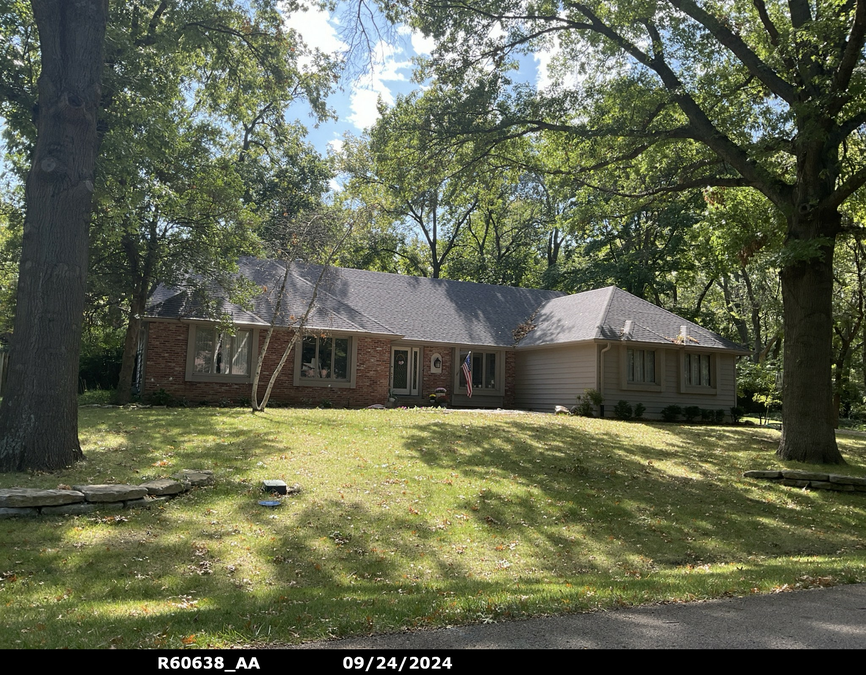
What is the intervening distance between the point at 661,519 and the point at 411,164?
35.2ft

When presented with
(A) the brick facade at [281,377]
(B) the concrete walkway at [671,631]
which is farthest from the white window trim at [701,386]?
(B) the concrete walkway at [671,631]

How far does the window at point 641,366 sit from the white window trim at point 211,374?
12.5m

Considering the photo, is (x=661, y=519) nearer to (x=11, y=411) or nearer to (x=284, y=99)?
(x=11, y=411)

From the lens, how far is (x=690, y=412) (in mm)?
21969

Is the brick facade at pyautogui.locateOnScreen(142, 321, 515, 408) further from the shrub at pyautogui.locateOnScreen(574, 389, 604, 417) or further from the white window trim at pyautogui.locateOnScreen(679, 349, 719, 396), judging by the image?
the white window trim at pyautogui.locateOnScreen(679, 349, 719, 396)

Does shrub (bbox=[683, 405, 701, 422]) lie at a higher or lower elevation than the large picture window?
lower

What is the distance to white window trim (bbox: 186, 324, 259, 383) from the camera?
61.7 ft

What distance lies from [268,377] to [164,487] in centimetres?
1162

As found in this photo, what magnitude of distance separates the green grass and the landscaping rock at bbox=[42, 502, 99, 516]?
0.54 ft

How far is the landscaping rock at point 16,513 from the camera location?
7.07m

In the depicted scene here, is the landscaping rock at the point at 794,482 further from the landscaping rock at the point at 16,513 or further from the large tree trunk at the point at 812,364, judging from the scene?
the landscaping rock at the point at 16,513

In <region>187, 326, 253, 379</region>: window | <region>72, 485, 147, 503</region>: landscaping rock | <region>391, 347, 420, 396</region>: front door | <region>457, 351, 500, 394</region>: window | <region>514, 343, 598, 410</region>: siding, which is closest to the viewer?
<region>72, 485, 147, 503</region>: landscaping rock

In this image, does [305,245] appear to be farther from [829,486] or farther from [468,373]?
[829,486]

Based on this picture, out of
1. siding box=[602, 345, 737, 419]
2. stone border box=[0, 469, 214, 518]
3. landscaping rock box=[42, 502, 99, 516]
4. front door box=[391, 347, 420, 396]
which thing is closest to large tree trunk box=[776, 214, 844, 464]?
siding box=[602, 345, 737, 419]
